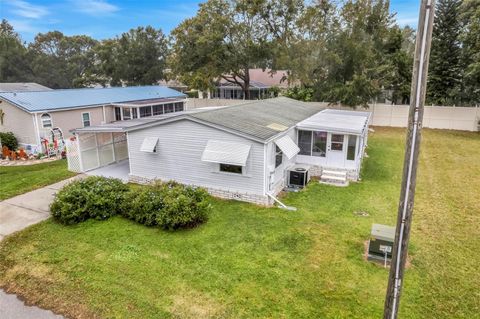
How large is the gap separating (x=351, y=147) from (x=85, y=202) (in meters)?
10.9

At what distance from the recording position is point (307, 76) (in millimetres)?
29250

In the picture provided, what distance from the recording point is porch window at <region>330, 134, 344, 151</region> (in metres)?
14.3

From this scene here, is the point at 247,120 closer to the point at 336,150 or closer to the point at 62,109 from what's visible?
the point at 336,150

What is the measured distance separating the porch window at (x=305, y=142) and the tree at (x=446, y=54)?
60.3 ft

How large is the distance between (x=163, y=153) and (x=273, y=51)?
73.2ft

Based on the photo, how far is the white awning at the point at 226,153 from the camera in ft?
36.0

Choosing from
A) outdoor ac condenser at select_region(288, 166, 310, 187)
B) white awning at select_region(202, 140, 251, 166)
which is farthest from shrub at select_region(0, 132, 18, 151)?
outdoor ac condenser at select_region(288, 166, 310, 187)

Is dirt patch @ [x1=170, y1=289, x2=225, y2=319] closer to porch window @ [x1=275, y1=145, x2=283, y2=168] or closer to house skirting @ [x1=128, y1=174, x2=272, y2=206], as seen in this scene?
house skirting @ [x1=128, y1=174, x2=272, y2=206]

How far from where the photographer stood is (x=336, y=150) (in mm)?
14461

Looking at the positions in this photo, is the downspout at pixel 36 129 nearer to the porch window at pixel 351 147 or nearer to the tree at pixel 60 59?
the porch window at pixel 351 147

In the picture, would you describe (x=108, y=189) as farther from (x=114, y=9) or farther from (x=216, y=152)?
(x=114, y=9)

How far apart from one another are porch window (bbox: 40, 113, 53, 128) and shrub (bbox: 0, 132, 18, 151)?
90.3 inches

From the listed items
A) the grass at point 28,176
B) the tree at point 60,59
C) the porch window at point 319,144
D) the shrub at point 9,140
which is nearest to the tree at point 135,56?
the tree at point 60,59

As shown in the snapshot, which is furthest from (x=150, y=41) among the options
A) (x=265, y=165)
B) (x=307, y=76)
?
(x=265, y=165)
